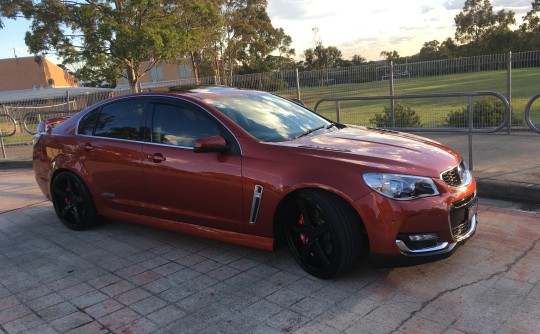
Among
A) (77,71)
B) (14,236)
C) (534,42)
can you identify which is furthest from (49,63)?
(14,236)

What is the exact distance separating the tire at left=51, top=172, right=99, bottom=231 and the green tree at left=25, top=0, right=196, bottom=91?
55.4ft

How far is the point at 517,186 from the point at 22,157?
11.5 metres

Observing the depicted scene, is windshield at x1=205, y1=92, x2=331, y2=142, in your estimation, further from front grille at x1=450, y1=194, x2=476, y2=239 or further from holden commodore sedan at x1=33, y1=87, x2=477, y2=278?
front grille at x1=450, y1=194, x2=476, y2=239

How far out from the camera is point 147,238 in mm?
4961

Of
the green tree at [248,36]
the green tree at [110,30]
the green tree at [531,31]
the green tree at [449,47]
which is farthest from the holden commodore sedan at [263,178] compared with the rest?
the green tree at [449,47]

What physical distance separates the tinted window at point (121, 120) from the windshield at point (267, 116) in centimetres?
86

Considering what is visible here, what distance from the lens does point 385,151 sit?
369 cm

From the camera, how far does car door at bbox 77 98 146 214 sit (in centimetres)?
462

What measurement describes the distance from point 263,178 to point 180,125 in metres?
1.16

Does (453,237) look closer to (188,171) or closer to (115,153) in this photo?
(188,171)

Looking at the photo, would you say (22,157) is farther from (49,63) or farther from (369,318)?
(49,63)

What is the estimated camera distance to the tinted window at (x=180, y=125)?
4191 mm

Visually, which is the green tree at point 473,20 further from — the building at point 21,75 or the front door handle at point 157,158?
the front door handle at point 157,158

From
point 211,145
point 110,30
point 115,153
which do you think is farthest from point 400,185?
point 110,30
